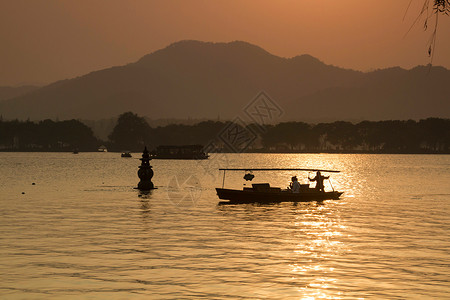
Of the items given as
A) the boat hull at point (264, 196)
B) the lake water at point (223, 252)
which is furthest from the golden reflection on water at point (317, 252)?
the boat hull at point (264, 196)

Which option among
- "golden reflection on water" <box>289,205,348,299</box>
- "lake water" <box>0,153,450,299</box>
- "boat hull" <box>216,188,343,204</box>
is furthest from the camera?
"boat hull" <box>216,188,343,204</box>

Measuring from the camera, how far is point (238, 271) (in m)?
27.4

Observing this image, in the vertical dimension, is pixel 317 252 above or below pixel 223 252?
above

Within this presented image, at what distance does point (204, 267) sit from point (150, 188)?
159ft

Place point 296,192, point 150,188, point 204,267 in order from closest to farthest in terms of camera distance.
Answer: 1. point 204,267
2. point 296,192
3. point 150,188

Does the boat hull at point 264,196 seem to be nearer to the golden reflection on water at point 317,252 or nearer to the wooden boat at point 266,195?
the wooden boat at point 266,195

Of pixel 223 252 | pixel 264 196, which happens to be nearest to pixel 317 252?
pixel 223 252

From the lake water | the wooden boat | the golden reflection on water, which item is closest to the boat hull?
the wooden boat

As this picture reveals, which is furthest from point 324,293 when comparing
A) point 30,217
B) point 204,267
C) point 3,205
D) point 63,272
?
point 3,205

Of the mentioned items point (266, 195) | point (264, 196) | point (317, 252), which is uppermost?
point (266, 195)

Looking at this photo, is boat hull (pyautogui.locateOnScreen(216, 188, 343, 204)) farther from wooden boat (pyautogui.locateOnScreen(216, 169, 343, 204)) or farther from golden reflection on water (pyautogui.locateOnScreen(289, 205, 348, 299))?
golden reflection on water (pyautogui.locateOnScreen(289, 205, 348, 299))

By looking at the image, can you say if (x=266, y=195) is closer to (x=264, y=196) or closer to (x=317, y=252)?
(x=264, y=196)

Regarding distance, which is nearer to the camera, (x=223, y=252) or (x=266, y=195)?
(x=223, y=252)

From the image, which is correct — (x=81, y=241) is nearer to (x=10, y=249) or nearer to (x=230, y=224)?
(x=10, y=249)
